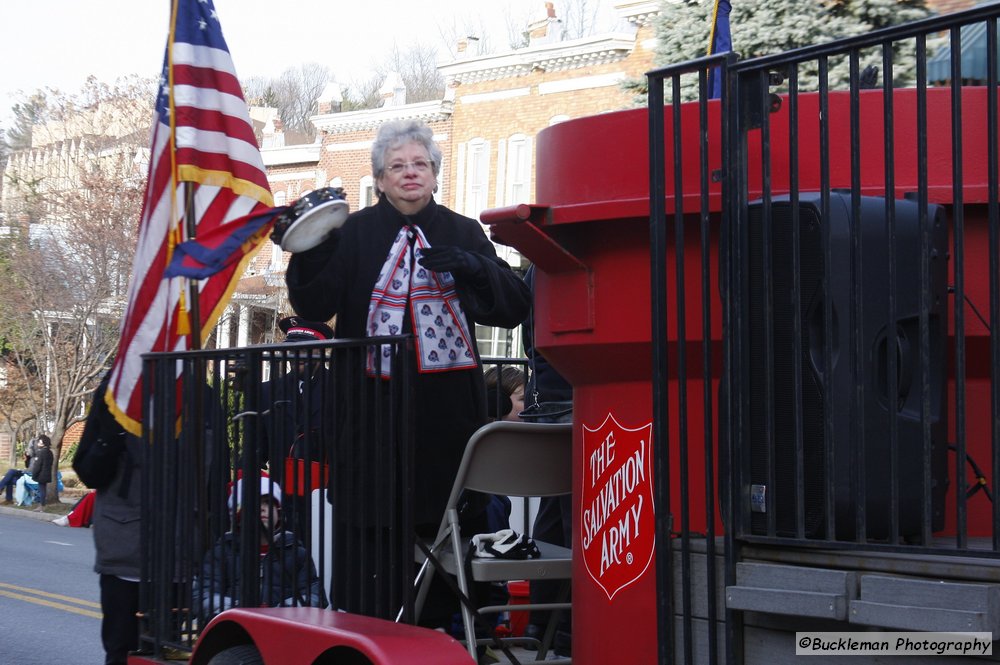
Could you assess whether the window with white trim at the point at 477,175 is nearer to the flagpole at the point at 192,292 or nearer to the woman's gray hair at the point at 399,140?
the flagpole at the point at 192,292

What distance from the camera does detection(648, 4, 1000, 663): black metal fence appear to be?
257cm

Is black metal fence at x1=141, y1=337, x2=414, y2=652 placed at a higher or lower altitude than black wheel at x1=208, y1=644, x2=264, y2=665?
higher

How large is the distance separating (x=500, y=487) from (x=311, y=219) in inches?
39.8

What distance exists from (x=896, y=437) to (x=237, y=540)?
2.50 meters

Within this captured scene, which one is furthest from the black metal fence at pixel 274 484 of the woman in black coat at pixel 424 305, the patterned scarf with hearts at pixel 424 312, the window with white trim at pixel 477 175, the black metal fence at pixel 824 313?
the window with white trim at pixel 477 175

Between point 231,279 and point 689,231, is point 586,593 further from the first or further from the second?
point 231,279

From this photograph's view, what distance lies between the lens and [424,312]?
13.9 ft

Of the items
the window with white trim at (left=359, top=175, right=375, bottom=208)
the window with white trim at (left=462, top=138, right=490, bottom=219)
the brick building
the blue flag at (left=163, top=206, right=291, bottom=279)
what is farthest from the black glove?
the window with white trim at (left=359, top=175, right=375, bottom=208)

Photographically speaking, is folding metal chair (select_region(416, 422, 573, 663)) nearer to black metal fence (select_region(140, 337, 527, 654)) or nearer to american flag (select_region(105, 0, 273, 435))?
black metal fence (select_region(140, 337, 527, 654))

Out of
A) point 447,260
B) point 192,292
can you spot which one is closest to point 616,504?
point 447,260

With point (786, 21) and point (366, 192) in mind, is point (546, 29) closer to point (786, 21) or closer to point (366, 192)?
point (366, 192)

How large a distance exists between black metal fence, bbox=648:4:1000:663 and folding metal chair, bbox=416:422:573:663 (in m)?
1.01

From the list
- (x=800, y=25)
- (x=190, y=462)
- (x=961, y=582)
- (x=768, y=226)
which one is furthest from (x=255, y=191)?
(x=800, y=25)

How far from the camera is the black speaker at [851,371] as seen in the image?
2.64 meters
